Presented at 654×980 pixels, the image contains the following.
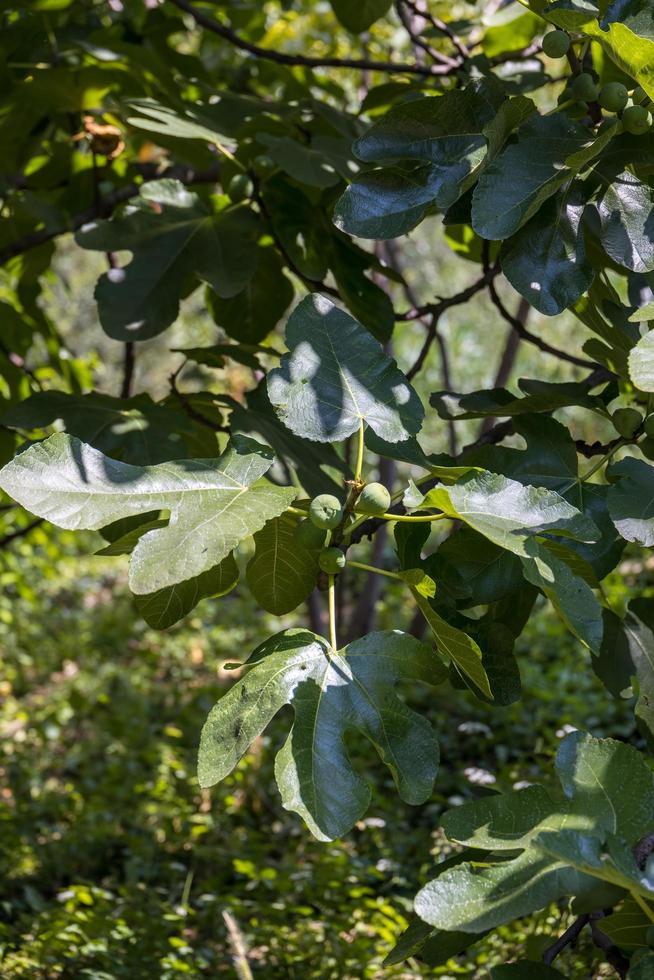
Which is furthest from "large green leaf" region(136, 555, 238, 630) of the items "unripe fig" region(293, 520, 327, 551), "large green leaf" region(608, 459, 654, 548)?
"large green leaf" region(608, 459, 654, 548)

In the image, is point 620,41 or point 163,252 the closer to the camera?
point 620,41

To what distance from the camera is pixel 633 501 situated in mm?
930

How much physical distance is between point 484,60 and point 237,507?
42.4 inches

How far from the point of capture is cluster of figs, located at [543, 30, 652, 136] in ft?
3.29

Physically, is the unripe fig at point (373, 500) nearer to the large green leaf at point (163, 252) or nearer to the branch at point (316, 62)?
the large green leaf at point (163, 252)

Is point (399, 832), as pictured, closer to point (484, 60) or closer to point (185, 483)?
point (484, 60)

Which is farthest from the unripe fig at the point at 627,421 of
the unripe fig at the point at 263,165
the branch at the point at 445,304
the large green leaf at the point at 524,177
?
the unripe fig at the point at 263,165

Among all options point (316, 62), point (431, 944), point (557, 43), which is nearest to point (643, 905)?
point (431, 944)

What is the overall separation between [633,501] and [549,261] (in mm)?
260

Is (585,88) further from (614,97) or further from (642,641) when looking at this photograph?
(642,641)

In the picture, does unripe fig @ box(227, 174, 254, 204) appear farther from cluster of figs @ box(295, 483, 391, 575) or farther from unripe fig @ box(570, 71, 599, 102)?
cluster of figs @ box(295, 483, 391, 575)

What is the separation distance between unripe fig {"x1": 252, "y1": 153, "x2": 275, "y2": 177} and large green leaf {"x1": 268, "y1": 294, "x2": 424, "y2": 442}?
0.64 m

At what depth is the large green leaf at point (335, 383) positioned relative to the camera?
0.93 metres

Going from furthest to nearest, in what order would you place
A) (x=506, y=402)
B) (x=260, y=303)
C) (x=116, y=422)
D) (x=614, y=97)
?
(x=260, y=303) < (x=116, y=422) < (x=506, y=402) < (x=614, y=97)
